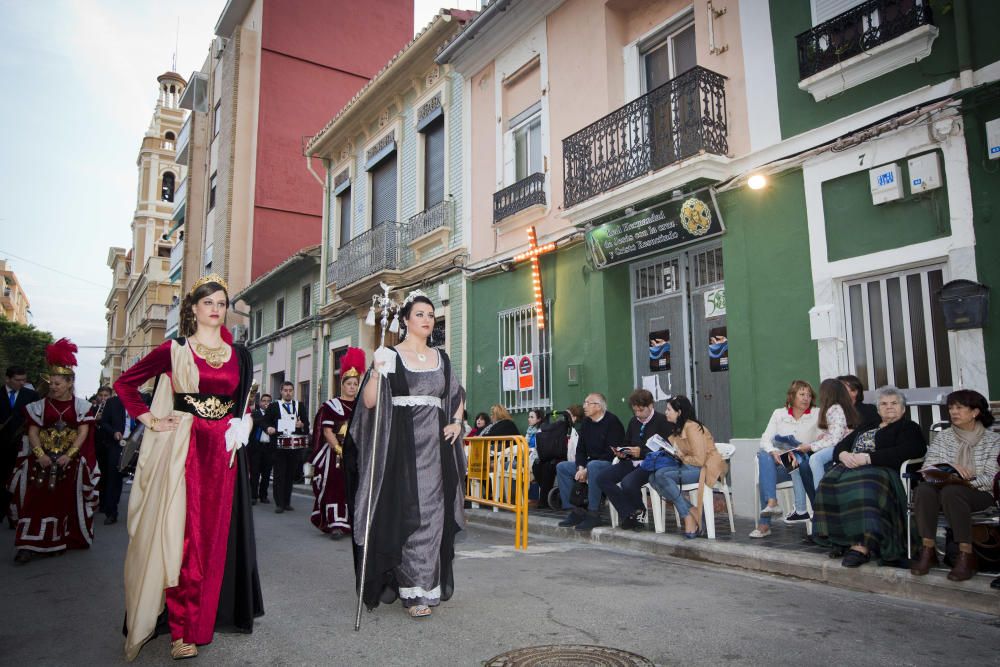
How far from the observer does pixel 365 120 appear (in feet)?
63.7

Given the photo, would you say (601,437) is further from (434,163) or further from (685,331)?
(434,163)

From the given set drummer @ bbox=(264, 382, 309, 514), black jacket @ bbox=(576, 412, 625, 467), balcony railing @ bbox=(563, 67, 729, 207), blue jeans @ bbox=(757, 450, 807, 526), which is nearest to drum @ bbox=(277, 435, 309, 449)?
drummer @ bbox=(264, 382, 309, 514)

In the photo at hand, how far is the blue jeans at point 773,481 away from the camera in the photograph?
23.1 feet

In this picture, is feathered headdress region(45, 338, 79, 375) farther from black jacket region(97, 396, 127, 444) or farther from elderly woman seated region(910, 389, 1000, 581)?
elderly woman seated region(910, 389, 1000, 581)

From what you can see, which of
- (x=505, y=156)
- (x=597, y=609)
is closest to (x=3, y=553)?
(x=597, y=609)

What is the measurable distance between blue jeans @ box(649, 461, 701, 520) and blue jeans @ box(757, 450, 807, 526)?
644 millimetres

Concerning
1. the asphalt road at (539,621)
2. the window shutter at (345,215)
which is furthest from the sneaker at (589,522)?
the window shutter at (345,215)

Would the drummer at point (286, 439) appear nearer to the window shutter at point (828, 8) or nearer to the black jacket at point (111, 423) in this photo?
the black jacket at point (111, 423)

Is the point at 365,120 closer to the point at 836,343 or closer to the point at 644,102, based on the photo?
the point at 644,102

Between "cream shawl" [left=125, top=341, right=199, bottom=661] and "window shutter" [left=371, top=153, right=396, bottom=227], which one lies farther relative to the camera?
"window shutter" [left=371, top=153, right=396, bottom=227]

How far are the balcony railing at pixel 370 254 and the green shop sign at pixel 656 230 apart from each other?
20.9ft

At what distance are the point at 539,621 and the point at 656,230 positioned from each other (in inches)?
286

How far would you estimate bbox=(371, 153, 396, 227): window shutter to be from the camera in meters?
18.3

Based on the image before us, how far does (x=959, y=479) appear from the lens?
5.04 metres
